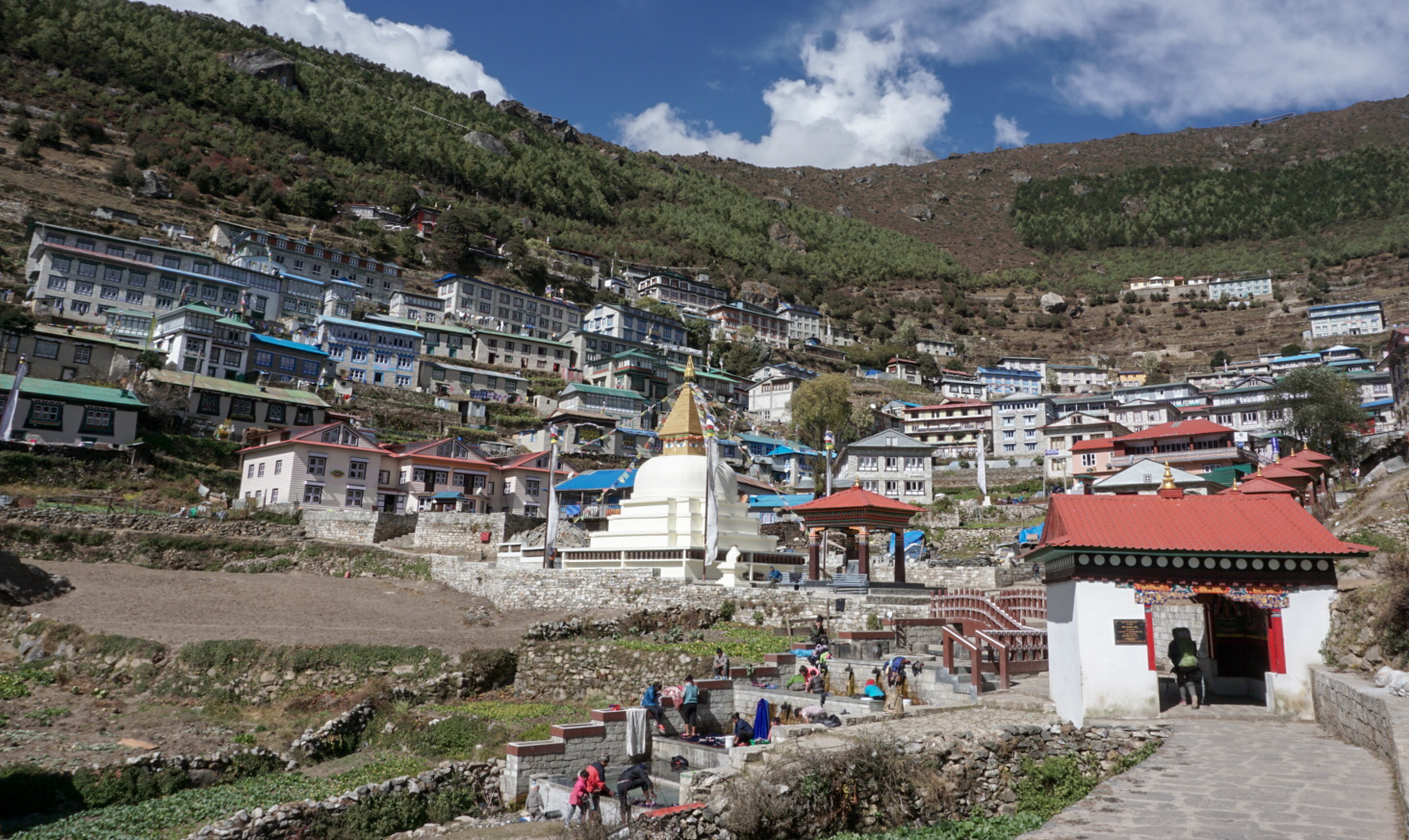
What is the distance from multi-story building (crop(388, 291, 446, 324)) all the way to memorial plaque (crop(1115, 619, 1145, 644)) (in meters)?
Result: 79.2

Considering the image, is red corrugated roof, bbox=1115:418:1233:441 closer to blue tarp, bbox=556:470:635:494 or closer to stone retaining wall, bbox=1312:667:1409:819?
blue tarp, bbox=556:470:635:494

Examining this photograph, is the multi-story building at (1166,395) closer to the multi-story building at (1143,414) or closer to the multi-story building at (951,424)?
the multi-story building at (1143,414)

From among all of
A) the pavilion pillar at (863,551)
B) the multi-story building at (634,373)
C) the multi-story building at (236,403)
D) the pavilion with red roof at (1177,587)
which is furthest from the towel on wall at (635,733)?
the multi-story building at (634,373)

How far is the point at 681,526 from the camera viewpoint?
102 feet

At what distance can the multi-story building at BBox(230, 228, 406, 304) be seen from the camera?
8125 centimetres

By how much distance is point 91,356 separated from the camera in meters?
50.4

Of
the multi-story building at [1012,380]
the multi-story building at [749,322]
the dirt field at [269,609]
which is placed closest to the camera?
the dirt field at [269,609]

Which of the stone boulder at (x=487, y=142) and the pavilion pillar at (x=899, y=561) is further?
the stone boulder at (x=487, y=142)

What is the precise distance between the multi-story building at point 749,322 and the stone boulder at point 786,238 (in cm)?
5122

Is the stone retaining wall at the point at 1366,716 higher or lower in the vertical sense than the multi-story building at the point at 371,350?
lower

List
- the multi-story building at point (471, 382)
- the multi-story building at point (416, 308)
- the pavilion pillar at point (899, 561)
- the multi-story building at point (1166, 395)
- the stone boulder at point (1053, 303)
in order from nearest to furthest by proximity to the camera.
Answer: the pavilion pillar at point (899, 561)
the multi-story building at point (471, 382)
the multi-story building at point (1166, 395)
the multi-story building at point (416, 308)
the stone boulder at point (1053, 303)

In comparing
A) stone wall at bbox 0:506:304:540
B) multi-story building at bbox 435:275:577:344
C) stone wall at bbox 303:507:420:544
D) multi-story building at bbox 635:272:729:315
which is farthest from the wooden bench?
multi-story building at bbox 635:272:729:315

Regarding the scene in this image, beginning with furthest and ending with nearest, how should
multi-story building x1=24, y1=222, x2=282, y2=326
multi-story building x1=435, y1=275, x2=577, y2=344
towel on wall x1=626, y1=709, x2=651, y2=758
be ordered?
multi-story building x1=435, y1=275, x2=577, y2=344 → multi-story building x1=24, y1=222, x2=282, y2=326 → towel on wall x1=626, y1=709, x2=651, y2=758

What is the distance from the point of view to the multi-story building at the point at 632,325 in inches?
3708
